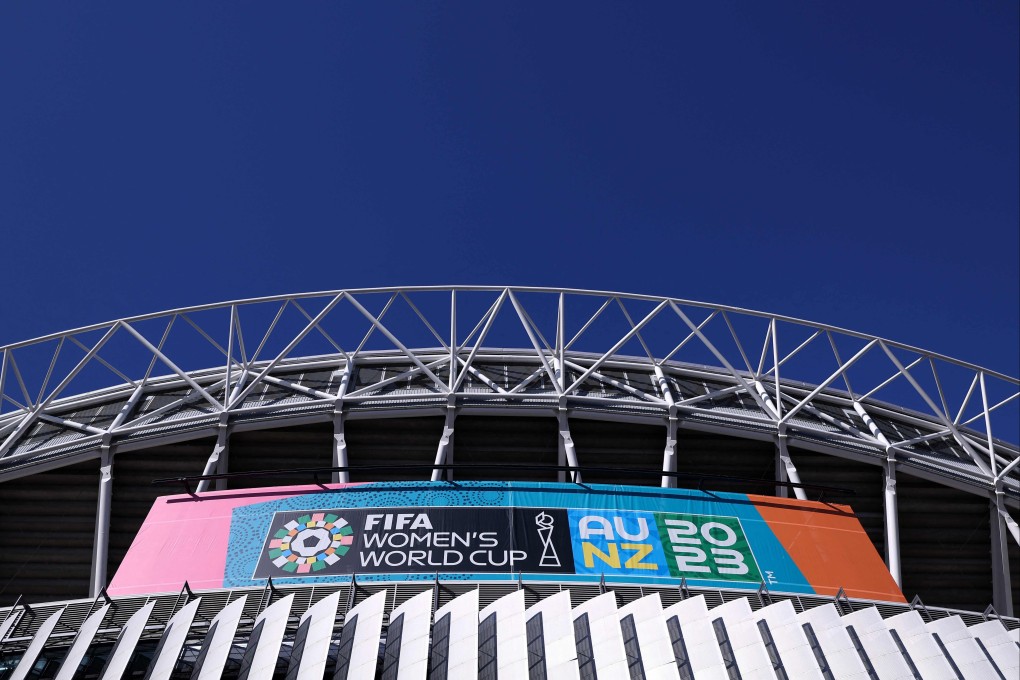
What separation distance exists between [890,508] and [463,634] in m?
15.3

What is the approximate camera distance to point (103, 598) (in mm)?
23125

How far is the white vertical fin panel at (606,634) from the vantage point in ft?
63.8

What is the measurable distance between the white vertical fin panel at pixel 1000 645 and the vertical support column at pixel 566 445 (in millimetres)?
10742

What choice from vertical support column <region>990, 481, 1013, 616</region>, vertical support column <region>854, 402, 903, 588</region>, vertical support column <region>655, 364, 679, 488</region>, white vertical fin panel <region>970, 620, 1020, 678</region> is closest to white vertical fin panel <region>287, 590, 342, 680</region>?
vertical support column <region>655, 364, 679, 488</region>

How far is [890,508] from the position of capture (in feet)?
97.9

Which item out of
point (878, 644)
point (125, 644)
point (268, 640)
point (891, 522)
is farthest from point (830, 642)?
point (125, 644)

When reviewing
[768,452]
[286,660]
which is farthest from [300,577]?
[768,452]

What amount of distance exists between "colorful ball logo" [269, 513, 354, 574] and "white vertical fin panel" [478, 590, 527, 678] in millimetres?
4788

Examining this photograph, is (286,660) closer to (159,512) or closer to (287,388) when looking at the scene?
(159,512)

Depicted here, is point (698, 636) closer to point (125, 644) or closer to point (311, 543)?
point (311, 543)

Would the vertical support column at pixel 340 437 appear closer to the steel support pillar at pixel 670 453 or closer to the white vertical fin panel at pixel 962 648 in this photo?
the steel support pillar at pixel 670 453

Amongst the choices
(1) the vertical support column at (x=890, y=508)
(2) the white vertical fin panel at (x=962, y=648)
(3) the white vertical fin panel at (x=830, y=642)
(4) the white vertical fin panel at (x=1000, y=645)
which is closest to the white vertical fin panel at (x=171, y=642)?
(3) the white vertical fin panel at (x=830, y=642)

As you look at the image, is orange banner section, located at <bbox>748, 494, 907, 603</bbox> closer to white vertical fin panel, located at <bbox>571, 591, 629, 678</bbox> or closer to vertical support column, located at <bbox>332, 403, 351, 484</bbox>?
white vertical fin panel, located at <bbox>571, 591, 629, 678</bbox>

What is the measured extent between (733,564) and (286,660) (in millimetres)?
11152
